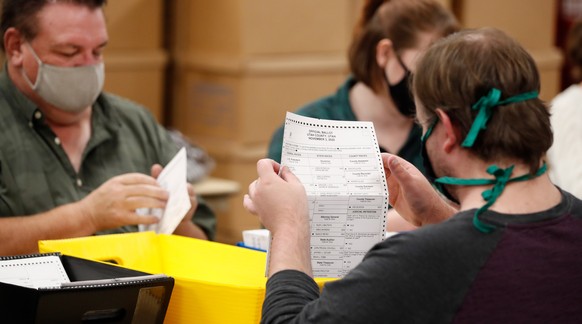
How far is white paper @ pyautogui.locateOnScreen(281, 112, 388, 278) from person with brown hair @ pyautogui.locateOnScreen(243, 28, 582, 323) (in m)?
0.19

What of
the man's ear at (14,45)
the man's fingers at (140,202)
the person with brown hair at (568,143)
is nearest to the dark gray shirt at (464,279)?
the man's fingers at (140,202)

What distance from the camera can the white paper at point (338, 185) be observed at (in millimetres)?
2000

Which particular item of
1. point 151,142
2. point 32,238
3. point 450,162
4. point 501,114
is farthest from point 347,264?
point 151,142

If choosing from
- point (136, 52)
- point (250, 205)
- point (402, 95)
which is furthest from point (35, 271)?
point (136, 52)

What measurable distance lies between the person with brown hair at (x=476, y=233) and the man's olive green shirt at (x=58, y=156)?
48.5 inches

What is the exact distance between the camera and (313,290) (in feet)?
6.04

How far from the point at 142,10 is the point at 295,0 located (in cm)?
77

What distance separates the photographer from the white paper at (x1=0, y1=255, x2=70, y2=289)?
210 centimetres

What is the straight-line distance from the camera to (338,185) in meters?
2.01

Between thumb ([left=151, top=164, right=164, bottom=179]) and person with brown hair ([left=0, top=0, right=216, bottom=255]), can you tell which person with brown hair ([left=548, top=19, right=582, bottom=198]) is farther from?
thumb ([left=151, top=164, right=164, bottom=179])

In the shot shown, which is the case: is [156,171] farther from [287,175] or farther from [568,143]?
[568,143]

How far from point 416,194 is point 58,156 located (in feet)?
4.03

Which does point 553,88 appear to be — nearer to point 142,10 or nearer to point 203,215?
point 142,10

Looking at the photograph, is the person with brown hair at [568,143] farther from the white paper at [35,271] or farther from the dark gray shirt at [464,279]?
the white paper at [35,271]
